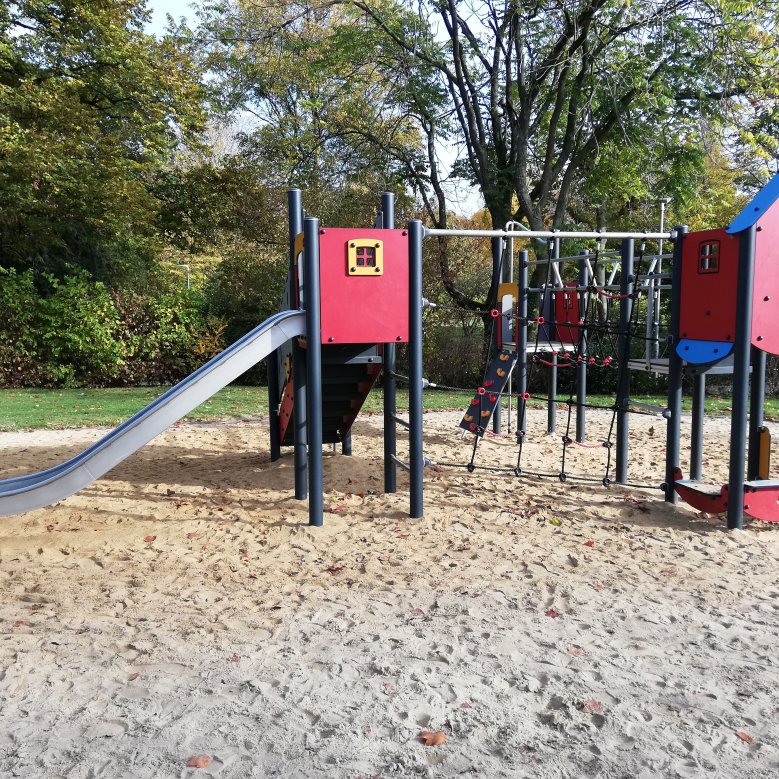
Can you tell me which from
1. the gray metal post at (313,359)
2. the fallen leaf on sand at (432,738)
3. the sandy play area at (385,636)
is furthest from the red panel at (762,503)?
the fallen leaf on sand at (432,738)

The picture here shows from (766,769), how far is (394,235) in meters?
3.82

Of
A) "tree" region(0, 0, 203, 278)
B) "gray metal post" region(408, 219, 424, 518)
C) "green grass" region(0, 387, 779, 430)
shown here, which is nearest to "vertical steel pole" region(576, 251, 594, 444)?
"gray metal post" region(408, 219, 424, 518)

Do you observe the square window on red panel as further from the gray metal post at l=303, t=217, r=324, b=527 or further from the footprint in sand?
the footprint in sand

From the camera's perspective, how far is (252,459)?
7.54 meters

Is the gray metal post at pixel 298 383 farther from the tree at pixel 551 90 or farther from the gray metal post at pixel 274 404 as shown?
the tree at pixel 551 90

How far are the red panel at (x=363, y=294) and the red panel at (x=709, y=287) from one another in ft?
6.90

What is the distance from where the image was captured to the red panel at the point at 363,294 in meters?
5.16

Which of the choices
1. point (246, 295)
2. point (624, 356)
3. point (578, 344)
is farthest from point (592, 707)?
point (246, 295)

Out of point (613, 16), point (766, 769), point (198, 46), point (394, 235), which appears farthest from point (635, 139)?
point (766, 769)

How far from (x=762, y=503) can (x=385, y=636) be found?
3.14 meters

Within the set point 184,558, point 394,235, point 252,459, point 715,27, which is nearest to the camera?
point 184,558

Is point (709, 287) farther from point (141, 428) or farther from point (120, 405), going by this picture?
point (120, 405)

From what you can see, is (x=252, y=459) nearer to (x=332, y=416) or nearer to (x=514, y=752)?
(x=332, y=416)

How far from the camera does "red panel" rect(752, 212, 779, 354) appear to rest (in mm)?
4980
